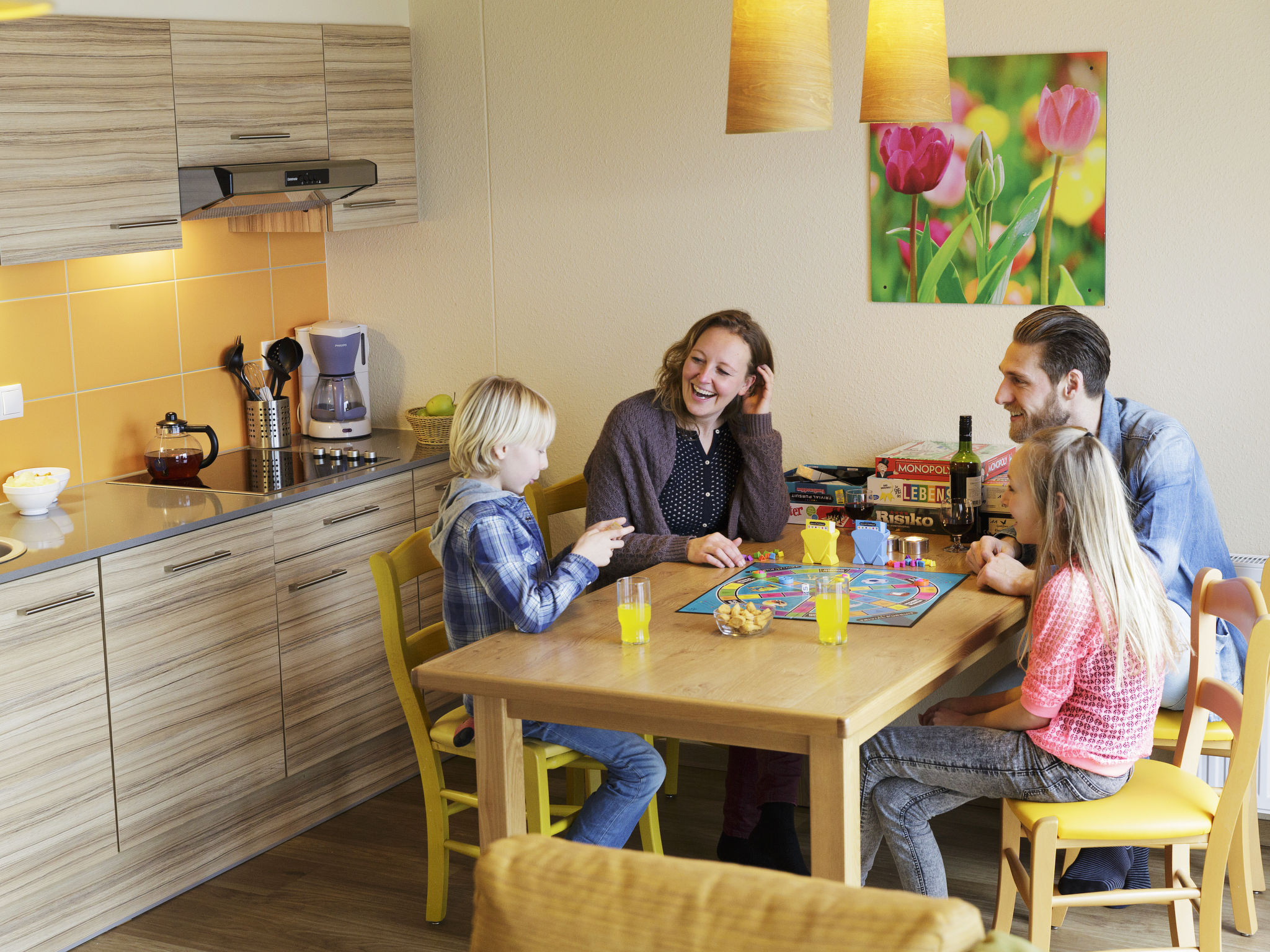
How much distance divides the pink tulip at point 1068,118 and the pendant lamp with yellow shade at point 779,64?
114 centimetres

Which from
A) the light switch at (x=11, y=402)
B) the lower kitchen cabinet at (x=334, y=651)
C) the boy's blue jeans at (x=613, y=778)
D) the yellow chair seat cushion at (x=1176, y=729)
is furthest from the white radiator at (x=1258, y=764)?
the light switch at (x=11, y=402)

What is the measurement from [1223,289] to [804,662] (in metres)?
1.64

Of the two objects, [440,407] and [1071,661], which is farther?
[440,407]

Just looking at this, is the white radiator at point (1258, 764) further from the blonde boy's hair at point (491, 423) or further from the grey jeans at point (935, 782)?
the blonde boy's hair at point (491, 423)

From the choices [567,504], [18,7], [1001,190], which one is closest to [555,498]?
[567,504]

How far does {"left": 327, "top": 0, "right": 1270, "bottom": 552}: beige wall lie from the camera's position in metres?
3.18

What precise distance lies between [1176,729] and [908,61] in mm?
1386

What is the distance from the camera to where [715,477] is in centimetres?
327

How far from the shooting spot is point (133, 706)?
2.99 m

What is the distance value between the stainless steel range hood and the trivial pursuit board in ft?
5.27

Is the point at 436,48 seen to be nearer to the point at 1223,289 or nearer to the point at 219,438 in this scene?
the point at 219,438

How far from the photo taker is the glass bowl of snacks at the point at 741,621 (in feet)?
7.77

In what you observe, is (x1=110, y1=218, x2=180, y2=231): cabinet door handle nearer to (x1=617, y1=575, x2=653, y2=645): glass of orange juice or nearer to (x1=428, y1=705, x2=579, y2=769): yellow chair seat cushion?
(x1=428, y1=705, x2=579, y2=769): yellow chair seat cushion

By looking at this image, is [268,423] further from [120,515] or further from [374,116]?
[374,116]
